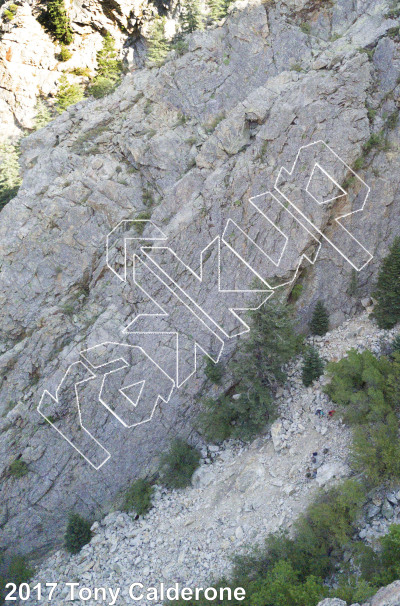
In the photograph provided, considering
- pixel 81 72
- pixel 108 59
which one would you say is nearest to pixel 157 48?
pixel 108 59

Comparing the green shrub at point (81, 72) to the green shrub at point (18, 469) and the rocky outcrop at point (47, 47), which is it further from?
the green shrub at point (18, 469)

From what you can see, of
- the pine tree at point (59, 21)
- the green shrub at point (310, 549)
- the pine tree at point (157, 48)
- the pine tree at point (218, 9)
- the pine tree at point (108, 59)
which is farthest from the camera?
the pine tree at point (108, 59)

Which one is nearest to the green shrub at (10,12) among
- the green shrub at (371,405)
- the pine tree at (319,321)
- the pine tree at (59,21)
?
the pine tree at (59,21)

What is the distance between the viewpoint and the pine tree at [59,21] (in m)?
23.3

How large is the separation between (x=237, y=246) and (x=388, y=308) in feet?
19.9

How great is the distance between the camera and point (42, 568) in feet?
48.2

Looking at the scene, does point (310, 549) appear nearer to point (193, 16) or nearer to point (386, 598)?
point (386, 598)

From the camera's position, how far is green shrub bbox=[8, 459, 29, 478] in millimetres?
15633

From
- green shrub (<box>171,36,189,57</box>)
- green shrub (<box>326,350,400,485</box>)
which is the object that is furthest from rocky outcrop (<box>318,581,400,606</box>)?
green shrub (<box>171,36,189,57</box>)

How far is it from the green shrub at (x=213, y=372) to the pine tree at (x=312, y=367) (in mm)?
3104

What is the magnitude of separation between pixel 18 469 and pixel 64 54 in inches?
872

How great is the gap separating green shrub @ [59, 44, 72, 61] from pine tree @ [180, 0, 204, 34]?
7072mm

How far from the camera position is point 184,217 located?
663 inches
